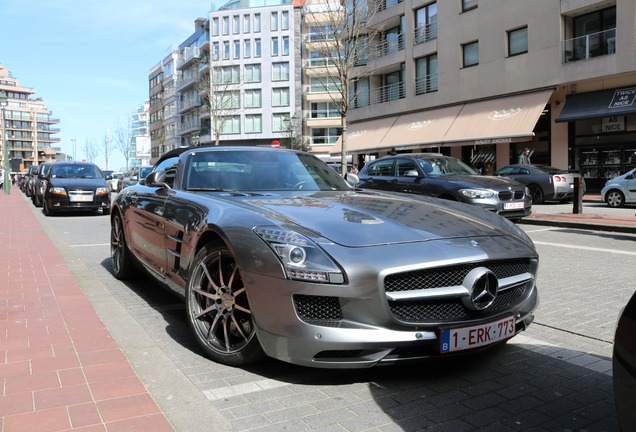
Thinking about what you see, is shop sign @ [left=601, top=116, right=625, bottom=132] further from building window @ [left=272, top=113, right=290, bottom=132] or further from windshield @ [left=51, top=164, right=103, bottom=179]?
building window @ [left=272, top=113, right=290, bottom=132]

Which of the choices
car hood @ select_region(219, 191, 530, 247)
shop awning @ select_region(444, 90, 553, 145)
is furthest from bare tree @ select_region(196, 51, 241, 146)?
car hood @ select_region(219, 191, 530, 247)

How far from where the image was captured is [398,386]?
10.2 feet

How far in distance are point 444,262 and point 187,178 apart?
2618 millimetres

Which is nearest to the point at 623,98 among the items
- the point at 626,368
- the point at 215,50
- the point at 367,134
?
the point at 367,134

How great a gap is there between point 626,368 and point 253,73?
68646 millimetres

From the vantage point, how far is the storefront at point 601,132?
71.1ft

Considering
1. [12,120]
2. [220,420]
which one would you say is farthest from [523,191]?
[12,120]

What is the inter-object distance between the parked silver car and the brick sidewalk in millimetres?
16431

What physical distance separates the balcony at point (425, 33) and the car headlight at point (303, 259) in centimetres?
2934

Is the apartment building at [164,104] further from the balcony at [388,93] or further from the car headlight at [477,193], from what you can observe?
the car headlight at [477,193]

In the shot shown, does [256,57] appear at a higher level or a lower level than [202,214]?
higher

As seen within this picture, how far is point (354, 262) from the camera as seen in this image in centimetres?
281

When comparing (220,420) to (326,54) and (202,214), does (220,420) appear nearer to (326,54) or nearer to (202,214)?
(202,214)

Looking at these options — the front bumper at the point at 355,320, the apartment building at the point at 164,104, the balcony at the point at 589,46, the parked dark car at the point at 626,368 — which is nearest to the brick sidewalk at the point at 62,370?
the front bumper at the point at 355,320
